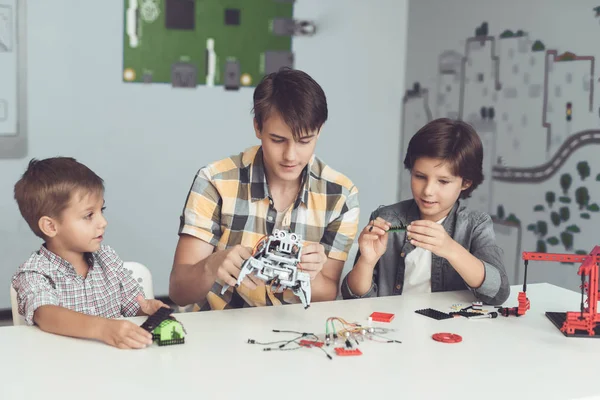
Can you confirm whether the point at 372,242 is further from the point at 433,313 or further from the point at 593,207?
the point at 593,207

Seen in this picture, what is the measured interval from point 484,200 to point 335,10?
1.44 m

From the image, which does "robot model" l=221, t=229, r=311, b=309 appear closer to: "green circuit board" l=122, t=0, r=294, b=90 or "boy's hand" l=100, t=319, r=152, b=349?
"boy's hand" l=100, t=319, r=152, b=349

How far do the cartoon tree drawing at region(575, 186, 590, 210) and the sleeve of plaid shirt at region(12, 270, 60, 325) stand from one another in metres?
2.40

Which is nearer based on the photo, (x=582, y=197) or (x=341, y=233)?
(x=341, y=233)

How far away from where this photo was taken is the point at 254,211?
72.5 inches

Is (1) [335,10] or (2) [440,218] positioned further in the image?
(1) [335,10]

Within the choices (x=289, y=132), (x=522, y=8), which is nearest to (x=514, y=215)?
(x=522, y=8)

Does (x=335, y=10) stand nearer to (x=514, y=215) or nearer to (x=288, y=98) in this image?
(x=514, y=215)

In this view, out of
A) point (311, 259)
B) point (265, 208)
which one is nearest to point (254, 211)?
point (265, 208)

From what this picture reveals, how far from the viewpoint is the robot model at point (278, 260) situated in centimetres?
143

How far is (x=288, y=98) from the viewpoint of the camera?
1.67 metres

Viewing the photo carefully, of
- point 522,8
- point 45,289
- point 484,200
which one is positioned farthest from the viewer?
point 484,200

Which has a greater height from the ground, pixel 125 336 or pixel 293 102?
pixel 293 102

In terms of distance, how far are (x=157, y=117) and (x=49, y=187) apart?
215 centimetres
